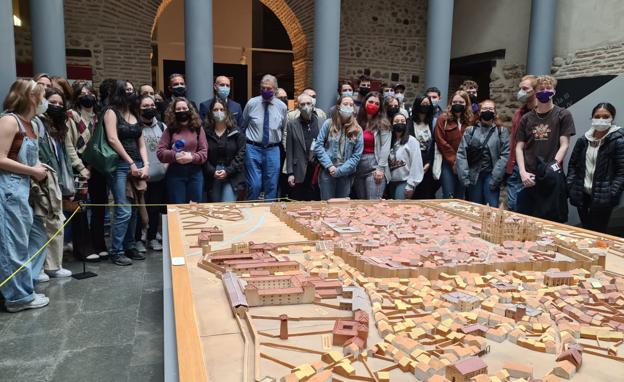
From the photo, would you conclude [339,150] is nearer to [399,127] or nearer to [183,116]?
[399,127]

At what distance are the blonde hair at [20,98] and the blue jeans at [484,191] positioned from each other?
4.58 metres

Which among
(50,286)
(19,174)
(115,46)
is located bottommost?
(50,286)

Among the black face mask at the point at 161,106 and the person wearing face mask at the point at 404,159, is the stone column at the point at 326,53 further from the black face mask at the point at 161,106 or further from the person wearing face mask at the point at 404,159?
the black face mask at the point at 161,106

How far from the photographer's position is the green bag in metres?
4.78

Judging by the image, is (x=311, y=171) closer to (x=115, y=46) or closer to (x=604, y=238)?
(x=604, y=238)

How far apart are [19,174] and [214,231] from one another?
1.70m

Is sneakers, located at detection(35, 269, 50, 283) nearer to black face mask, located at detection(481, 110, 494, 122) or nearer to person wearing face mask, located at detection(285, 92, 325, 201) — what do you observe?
person wearing face mask, located at detection(285, 92, 325, 201)

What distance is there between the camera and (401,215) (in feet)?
13.3

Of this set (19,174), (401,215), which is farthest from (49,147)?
(401,215)

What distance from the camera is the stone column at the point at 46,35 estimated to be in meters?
7.52

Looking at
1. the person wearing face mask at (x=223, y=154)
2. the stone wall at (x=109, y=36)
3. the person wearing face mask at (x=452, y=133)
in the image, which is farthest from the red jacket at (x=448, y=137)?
the stone wall at (x=109, y=36)

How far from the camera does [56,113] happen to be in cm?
444

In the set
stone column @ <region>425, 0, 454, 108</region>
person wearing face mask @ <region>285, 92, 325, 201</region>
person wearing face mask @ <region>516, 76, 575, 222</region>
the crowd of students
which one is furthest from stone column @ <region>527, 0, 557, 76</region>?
person wearing face mask @ <region>285, 92, 325, 201</region>

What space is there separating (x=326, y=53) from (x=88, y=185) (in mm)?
A: 4909
